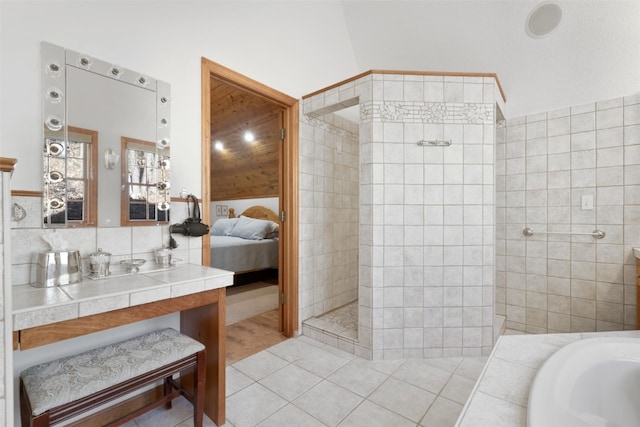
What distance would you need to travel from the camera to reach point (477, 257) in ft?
7.10

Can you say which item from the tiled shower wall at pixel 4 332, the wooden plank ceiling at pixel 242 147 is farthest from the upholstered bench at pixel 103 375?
the wooden plank ceiling at pixel 242 147

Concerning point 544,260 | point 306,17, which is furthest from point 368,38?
point 544,260

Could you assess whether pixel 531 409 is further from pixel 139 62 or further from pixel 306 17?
pixel 306 17

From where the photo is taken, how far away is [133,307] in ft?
3.95

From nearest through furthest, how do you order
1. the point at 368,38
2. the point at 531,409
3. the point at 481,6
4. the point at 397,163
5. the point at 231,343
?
the point at 531,409, the point at 397,163, the point at 481,6, the point at 231,343, the point at 368,38

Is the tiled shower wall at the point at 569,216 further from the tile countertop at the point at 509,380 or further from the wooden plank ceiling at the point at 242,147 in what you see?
the wooden plank ceiling at the point at 242,147

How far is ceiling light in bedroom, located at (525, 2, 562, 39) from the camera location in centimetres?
213

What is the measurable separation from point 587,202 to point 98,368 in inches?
132

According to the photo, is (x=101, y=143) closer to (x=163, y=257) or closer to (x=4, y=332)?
(x=163, y=257)

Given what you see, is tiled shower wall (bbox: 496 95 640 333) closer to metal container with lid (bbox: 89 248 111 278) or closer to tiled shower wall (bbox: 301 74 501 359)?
tiled shower wall (bbox: 301 74 501 359)

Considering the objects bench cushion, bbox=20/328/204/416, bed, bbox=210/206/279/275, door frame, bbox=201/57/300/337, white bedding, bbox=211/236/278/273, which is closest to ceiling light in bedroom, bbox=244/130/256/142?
bed, bbox=210/206/279/275

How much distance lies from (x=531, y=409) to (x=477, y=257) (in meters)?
1.50

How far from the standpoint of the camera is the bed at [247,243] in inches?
153

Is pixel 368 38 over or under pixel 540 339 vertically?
over
